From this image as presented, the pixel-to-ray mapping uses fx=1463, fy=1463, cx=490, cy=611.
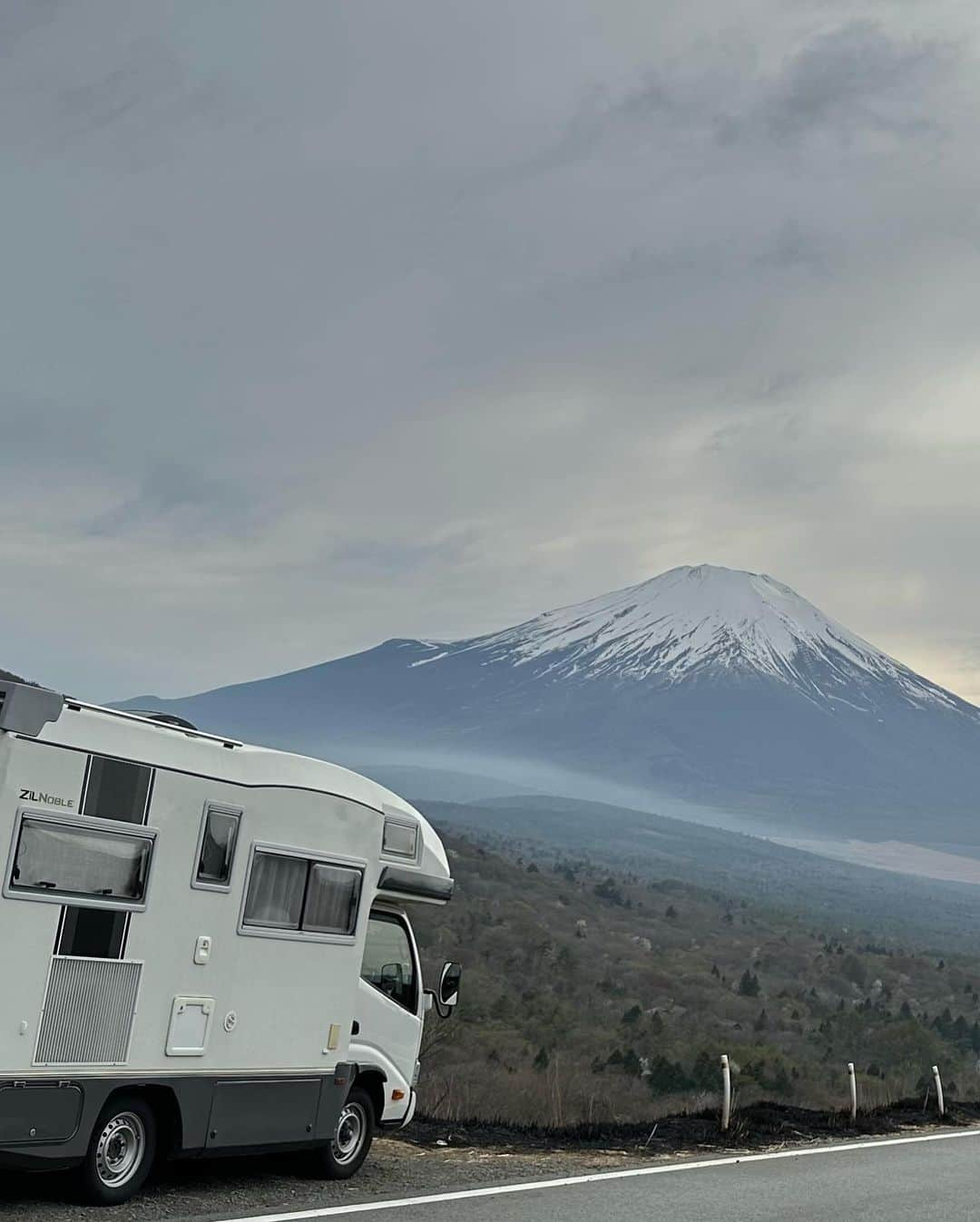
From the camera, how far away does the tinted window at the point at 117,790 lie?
9648 millimetres

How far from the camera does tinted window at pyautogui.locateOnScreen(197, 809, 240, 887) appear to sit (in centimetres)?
1040

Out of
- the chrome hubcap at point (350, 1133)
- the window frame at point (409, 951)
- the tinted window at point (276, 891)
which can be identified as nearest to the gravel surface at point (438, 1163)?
the chrome hubcap at point (350, 1133)

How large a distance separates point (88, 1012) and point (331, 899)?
2.42m

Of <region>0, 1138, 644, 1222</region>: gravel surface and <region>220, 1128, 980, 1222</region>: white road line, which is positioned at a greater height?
<region>220, 1128, 980, 1222</region>: white road line

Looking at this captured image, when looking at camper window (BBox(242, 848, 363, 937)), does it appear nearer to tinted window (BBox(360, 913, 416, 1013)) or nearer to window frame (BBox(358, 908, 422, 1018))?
window frame (BBox(358, 908, 422, 1018))

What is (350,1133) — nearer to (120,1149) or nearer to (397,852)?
(397,852)

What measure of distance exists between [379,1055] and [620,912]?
11208 centimetres

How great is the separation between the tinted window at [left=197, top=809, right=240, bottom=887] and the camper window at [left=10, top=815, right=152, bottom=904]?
1.66ft

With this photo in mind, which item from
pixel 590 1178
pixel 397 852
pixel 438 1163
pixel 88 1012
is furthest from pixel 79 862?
pixel 590 1178

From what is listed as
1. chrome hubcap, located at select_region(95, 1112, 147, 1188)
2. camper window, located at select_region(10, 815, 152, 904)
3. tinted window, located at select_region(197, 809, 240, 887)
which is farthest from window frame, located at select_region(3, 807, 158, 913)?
chrome hubcap, located at select_region(95, 1112, 147, 1188)

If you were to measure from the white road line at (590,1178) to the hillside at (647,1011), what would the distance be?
19.1 ft

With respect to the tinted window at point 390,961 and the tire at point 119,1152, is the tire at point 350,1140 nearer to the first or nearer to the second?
the tinted window at point 390,961

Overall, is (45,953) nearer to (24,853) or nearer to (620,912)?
(24,853)

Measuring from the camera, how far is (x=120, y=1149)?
32.9 ft
